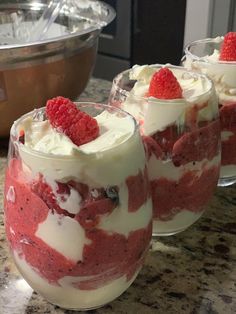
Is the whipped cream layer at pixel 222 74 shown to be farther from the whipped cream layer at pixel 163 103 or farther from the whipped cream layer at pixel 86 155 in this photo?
the whipped cream layer at pixel 86 155

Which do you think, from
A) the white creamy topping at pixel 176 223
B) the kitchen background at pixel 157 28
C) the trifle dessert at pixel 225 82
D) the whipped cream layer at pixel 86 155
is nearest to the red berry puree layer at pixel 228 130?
the trifle dessert at pixel 225 82

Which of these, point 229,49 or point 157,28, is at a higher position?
point 229,49

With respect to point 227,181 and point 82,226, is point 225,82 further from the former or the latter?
point 82,226

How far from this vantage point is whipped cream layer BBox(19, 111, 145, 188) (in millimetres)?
459

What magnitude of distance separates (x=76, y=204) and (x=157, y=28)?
3.20ft

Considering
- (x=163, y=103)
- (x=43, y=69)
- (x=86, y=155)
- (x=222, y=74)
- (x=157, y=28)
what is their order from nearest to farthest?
(x=86, y=155)
(x=163, y=103)
(x=222, y=74)
(x=43, y=69)
(x=157, y=28)

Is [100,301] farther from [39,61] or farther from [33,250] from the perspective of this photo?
[39,61]

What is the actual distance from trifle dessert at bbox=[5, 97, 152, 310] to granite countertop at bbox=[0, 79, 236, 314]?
0.03m

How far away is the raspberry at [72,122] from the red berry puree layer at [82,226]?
0.16 ft

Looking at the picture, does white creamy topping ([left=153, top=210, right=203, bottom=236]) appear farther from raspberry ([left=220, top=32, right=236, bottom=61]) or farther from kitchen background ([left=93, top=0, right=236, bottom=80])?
kitchen background ([left=93, top=0, right=236, bottom=80])

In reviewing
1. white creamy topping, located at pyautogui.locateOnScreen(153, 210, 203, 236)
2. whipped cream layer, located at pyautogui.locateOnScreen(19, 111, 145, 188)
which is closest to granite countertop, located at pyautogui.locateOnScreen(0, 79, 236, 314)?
white creamy topping, located at pyautogui.locateOnScreen(153, 210, 203, 236)

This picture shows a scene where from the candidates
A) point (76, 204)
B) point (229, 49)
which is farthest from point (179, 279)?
point (229, 49)

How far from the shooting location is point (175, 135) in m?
0.58

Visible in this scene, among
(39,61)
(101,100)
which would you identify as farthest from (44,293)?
(101,100)
